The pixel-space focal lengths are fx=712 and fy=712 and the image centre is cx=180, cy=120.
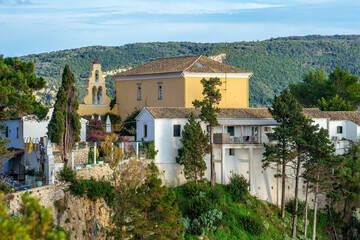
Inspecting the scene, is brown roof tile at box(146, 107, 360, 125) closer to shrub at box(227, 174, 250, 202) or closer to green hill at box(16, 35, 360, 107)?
shrub at box(227, 174, 250, 202)

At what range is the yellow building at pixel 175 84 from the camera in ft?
156

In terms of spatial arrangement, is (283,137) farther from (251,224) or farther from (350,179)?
(251,224)

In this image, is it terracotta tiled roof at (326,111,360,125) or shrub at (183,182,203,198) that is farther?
terracotta tiled roof at (326,111,360,125)

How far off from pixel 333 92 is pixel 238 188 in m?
18.1

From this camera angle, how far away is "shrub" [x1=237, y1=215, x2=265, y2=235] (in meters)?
39.2

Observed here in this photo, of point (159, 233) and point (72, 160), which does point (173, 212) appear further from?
point (72, 160)

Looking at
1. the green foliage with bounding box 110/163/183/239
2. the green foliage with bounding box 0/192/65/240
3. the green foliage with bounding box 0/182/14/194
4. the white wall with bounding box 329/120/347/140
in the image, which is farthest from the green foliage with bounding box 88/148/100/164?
the green foliage with bounding box 0/192/65/240

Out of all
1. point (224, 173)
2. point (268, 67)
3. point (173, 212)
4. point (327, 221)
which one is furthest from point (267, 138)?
point (268, 67)

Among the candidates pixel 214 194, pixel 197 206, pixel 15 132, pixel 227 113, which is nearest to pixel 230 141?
pixel 227 113

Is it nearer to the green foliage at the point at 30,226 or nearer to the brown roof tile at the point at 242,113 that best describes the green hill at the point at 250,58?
the brown roof tile at the point at 242,113

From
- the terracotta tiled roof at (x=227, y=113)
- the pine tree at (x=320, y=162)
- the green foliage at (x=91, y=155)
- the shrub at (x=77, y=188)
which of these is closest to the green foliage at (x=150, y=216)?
the shrub at (x=77, y=188)

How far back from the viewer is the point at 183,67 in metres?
48.5

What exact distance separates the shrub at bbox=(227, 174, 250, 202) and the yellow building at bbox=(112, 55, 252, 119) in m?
7.68

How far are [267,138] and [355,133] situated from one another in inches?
275
